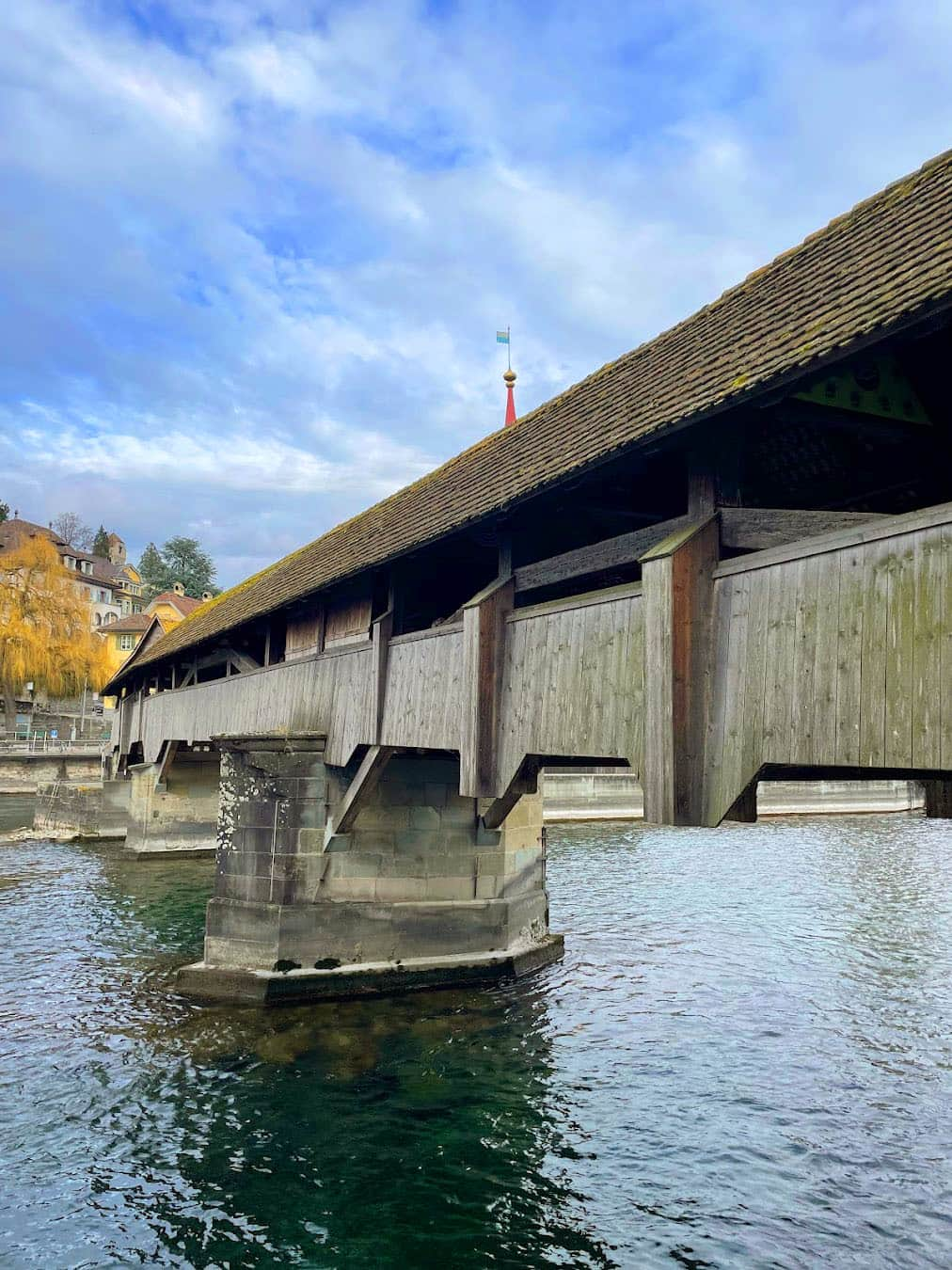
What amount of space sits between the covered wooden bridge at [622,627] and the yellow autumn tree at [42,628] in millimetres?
27643

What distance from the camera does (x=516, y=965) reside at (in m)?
9.69

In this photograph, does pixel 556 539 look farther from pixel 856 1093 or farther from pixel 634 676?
pixel 856 1093

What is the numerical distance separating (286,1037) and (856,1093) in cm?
467

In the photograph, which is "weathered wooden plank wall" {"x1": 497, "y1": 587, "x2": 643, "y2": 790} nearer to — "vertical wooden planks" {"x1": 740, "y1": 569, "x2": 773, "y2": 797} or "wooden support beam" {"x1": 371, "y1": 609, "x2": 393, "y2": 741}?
"vertical wooden planks" {"x1": 740, "y1": 569, "x2": 773, "y2": 797}

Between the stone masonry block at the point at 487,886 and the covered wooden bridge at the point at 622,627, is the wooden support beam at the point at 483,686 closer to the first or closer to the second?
the covered wooden bridge at the point at 622,627

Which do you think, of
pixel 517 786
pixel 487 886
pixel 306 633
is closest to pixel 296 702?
pixel 306 633

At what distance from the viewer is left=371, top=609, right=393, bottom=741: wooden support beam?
8.46 m

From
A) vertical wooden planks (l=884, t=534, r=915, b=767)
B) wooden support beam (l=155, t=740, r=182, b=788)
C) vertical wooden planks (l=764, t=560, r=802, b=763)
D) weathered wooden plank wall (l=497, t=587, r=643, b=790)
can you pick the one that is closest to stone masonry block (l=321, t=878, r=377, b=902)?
weathered wooden plank wall (l=497, t=587, r=643, b=790)

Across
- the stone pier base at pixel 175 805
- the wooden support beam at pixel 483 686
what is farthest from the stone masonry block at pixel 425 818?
the stone pier base at pixel 175 805

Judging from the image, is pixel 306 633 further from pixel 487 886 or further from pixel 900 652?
pixel 900 652

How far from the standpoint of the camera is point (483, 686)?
6.46 m

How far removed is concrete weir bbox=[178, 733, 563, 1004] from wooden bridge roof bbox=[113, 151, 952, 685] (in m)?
2.32

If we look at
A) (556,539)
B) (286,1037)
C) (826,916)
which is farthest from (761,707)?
(826,916)

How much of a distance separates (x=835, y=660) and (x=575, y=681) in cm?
197
